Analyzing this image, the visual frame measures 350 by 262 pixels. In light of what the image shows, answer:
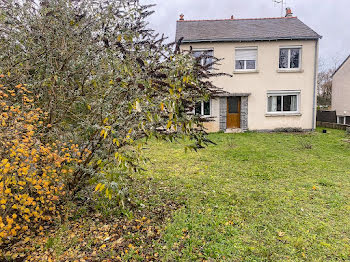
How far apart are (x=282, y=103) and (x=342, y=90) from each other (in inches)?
362

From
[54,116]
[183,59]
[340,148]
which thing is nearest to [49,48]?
[54,116]

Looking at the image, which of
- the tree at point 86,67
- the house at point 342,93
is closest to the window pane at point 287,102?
the house at point 342,93

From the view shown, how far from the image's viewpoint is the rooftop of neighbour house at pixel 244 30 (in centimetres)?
1314

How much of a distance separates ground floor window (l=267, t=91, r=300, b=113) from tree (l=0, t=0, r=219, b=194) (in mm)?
11676

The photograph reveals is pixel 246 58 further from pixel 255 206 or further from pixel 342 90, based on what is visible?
pixel 255 206

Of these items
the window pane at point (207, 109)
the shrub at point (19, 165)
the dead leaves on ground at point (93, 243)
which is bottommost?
the dead leaves on ground at point (93, 243)

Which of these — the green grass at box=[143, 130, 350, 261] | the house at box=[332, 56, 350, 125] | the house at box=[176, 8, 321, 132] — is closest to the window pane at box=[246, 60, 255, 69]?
the house at box=[176, 8, 321, 132]

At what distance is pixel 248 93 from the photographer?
1354 centimetres

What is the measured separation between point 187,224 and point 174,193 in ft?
4.02

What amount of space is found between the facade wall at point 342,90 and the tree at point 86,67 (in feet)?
66.0

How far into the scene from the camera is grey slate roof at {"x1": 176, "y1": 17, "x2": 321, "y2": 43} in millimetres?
13148

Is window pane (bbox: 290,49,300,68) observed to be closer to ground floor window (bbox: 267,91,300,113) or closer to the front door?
ground floor window (bbox: 267,91,300,113)

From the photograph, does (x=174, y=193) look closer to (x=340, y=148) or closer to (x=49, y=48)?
(x=49, y=48)

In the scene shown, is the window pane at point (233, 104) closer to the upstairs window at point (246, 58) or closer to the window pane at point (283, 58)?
the upstairs window at point (246, 58)
